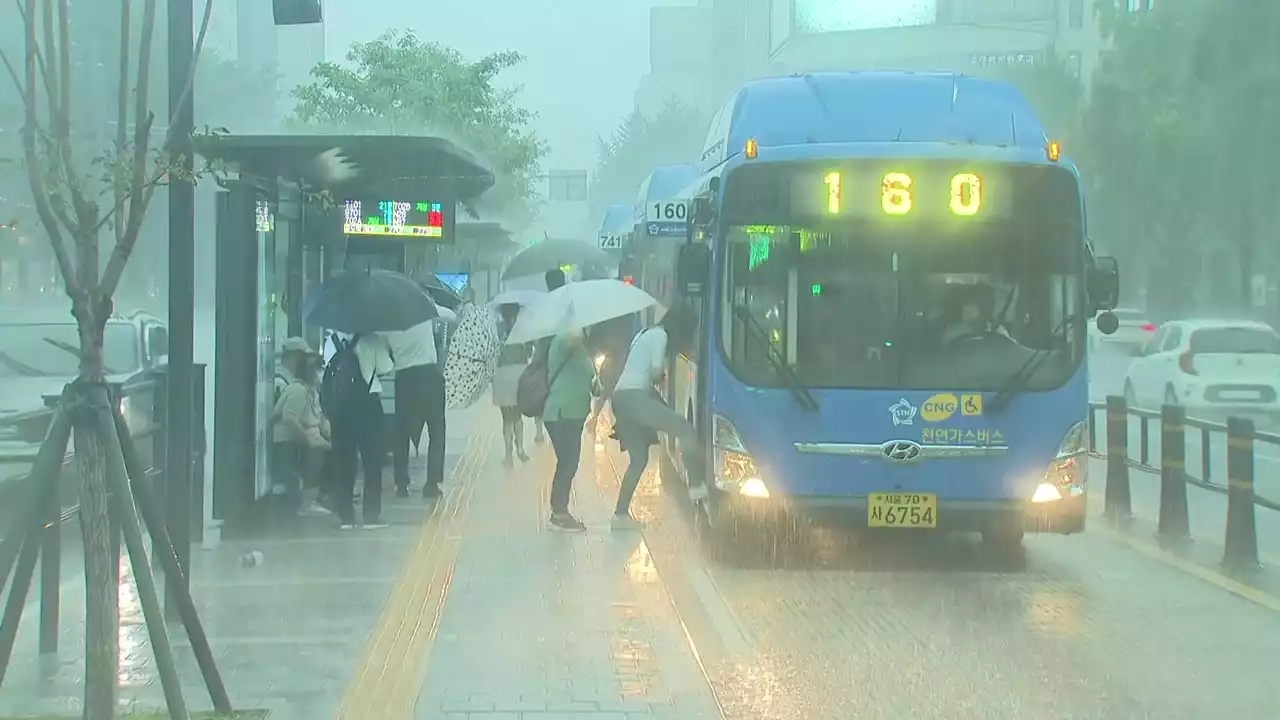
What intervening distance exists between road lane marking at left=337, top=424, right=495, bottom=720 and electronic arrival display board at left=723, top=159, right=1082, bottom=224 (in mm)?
3340

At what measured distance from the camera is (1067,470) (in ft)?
35.0

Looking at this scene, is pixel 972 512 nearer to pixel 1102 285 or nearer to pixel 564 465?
pixel 1102 285

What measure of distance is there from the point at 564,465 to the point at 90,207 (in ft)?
23.2

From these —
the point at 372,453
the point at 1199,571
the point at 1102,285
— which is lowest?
the point at 1199,571

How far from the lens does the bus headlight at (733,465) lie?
10.7m

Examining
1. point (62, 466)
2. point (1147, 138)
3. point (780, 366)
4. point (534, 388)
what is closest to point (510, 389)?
point (534, 388)

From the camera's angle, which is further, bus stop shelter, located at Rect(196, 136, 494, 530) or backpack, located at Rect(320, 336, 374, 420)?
backpack, located at Rect(320, 336, 374, 420)

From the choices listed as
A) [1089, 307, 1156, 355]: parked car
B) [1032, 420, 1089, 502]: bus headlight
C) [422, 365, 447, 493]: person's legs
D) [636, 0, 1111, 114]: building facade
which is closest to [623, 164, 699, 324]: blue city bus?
[422, 365, 447, 493]: person's legs

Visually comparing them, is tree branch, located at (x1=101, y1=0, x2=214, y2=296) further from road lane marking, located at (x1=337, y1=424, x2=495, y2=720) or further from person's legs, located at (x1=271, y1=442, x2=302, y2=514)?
person's legs, located at (x1=271, y1=442, x2=302, y2=514)

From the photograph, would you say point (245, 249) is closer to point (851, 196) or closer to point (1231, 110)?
point (851, 196)

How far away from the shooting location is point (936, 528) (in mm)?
10594

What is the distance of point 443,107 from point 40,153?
2939 centimetres

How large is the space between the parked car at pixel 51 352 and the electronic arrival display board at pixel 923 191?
6415 millimetres

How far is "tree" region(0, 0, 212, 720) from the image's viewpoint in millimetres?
5973
